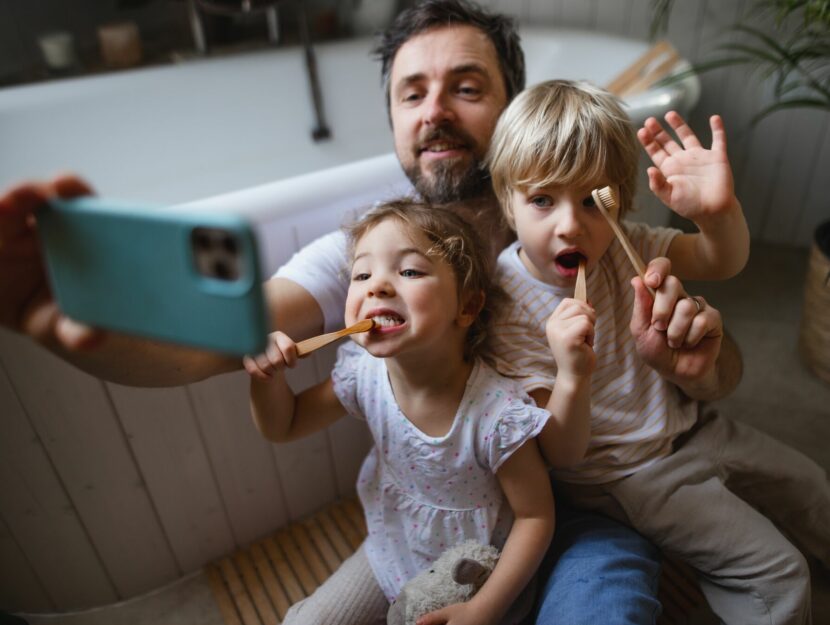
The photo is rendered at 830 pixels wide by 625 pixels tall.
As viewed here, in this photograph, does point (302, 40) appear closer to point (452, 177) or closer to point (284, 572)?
point (452, 177)

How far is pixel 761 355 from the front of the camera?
167cm

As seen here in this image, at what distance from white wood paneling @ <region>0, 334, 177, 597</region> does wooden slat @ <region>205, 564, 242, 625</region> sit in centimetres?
7

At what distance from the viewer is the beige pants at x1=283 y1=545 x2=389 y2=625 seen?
0.87 m

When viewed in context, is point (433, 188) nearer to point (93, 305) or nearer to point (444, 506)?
point (444, 506)

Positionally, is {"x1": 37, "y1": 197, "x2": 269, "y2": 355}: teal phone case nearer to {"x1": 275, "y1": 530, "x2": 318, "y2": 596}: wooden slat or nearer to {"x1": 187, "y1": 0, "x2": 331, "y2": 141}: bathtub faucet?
{"x1": 275, "y1": 530, "x2": 318, "y2": 596}: wooden slat

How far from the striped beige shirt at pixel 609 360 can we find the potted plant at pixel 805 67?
605mm

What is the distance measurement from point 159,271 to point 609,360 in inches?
25.8

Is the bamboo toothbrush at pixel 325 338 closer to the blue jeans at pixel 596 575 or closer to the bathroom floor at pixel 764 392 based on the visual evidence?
the blue jeans at pixel 596 575

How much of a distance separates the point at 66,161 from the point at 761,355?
6.28ft

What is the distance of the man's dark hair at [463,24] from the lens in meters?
1.05

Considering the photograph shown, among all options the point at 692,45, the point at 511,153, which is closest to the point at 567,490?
the point at 511,153

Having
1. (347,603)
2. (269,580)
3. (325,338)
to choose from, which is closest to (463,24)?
(325,338)

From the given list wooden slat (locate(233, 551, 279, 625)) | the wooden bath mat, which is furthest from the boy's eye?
wooden slat (locate(233, 551, 279, 625))

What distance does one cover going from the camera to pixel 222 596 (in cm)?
113
